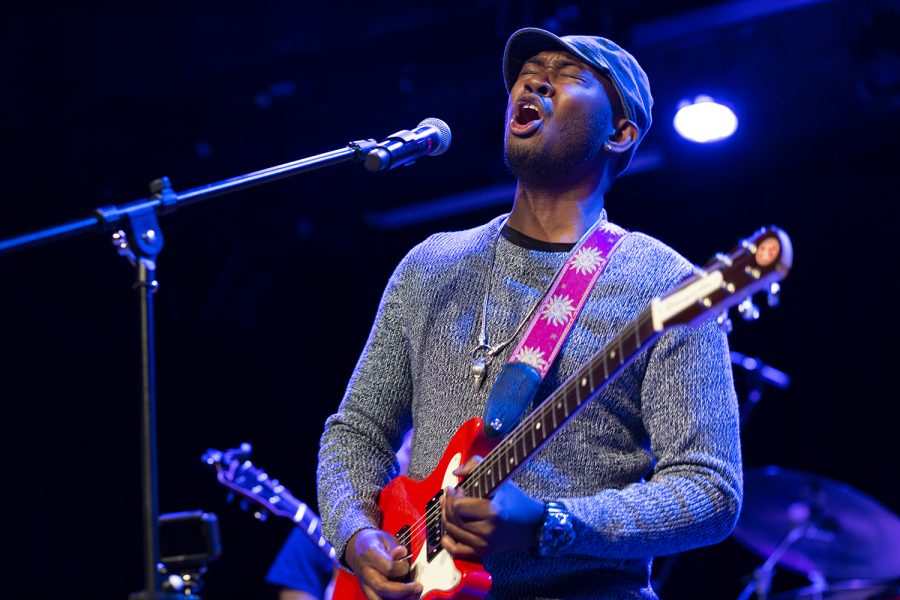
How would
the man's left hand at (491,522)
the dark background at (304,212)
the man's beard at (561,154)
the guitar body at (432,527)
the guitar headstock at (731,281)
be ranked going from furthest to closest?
the dark background at (304,212)
the man's beard at (561,154)
the guitar body at (432,527)
the man's left hand at (491,522)
the guitar headstock at (731,281)

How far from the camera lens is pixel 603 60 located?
2.85 metres

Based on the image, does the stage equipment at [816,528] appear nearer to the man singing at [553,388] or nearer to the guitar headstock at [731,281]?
the man singing at [553,388]

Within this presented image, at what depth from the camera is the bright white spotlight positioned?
6.00 metres

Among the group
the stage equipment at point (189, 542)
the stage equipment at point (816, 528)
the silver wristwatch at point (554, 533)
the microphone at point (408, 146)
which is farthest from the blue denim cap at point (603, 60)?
the stage equipment at point (816, 528)

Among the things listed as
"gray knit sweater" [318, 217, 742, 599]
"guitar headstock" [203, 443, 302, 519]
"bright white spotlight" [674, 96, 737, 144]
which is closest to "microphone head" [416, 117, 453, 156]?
"gray knit sweater" [318, 217, 742, 599]

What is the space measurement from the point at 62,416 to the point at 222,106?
8.27 ft

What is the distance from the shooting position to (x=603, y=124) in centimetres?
284

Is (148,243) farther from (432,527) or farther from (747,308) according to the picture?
(747,308)

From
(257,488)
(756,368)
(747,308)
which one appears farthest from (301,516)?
(747,308)

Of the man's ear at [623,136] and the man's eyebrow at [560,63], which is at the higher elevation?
the man's eyebrow at [560,63]

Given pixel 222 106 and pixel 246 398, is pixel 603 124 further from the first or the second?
pixel 246 398

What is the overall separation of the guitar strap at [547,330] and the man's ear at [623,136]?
332mm

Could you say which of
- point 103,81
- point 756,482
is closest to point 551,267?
point 756,482

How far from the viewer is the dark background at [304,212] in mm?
5980
